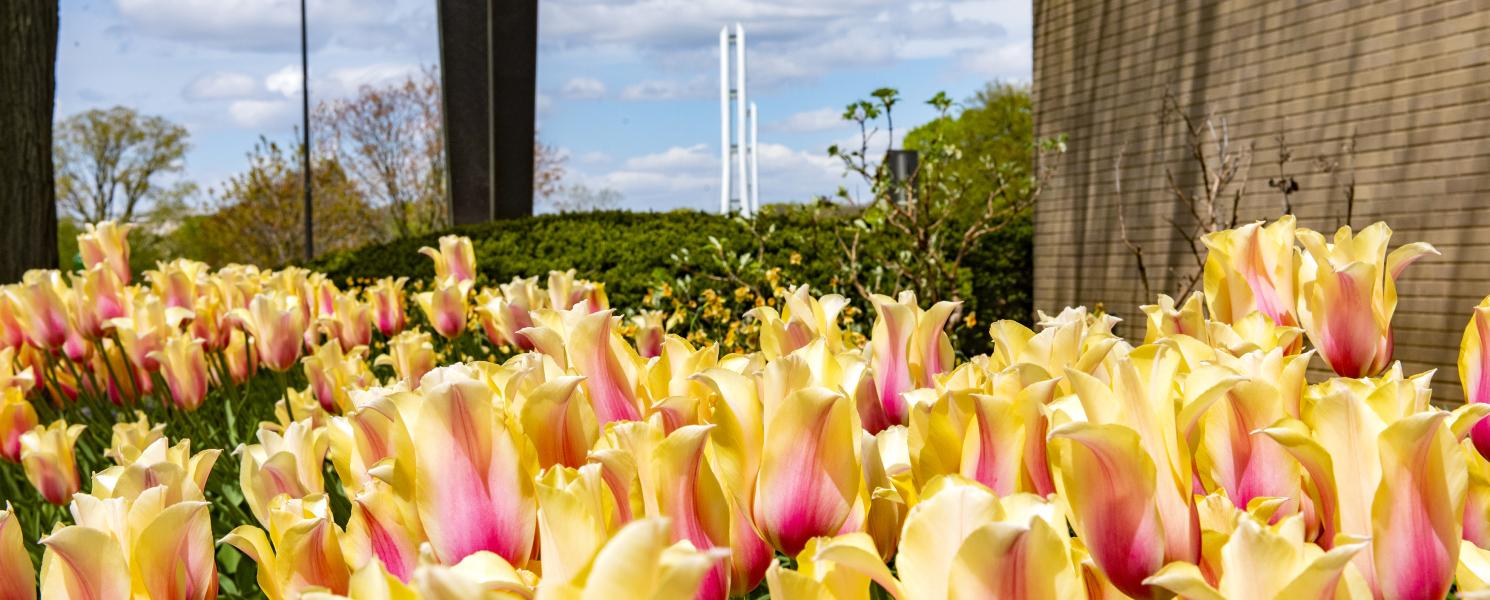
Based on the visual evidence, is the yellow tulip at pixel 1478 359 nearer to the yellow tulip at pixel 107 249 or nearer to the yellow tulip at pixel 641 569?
the yellow tulip at pixel 641 569

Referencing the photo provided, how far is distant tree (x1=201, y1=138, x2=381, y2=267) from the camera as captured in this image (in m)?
28.4

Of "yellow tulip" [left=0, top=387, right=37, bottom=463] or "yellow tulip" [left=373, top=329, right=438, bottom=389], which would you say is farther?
"yellow tulip" [left=0, top=387, right=37, bottom=463]

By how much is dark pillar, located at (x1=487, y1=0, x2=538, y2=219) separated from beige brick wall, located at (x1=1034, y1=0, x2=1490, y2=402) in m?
6.92

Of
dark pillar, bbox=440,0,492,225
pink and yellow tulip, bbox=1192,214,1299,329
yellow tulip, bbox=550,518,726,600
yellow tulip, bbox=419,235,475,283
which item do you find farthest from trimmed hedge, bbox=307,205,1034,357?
yellow tulip, bbox=550,518,726,600

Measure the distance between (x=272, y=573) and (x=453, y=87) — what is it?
1376cm

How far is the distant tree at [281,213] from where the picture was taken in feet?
93.1

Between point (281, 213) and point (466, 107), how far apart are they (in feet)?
52.7

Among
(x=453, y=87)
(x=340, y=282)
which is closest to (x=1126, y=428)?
(x=340, y=282)

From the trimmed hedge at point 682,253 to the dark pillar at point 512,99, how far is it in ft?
9.51

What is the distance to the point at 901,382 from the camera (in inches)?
53.8

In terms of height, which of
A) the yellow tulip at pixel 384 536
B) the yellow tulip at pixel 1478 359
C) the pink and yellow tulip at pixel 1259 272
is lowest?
the yellow tulip at pixel 384 536

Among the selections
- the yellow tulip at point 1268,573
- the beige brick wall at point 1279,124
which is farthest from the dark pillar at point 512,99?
the yellow tulip at point 1268,573

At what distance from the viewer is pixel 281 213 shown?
28.4 m

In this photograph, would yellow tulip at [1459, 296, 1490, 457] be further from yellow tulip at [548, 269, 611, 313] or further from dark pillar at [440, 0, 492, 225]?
dark pillar at [440, 0, 492, 225]
